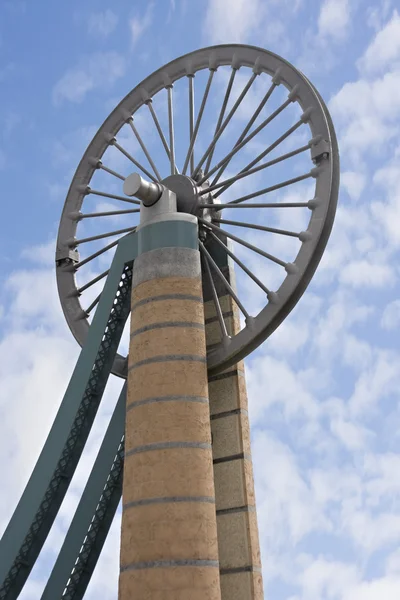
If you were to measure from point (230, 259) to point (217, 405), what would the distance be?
4904 mm

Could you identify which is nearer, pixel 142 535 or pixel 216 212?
pixel 142 535

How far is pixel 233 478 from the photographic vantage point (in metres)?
22.6

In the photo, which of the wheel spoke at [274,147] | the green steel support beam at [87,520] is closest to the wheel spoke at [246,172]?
the wheel spoke at [274,147]

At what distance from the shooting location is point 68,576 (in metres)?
22.7

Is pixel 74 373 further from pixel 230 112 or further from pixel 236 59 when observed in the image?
pixel 236 59

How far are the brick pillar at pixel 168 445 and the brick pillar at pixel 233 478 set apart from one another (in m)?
2.07

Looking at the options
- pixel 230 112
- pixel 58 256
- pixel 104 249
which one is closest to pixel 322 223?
pixel 230 112

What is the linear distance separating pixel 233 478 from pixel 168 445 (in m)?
3.03

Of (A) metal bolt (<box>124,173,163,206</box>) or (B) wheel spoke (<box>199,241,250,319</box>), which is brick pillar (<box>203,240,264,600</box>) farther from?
(A) metal bolt (<box>124,173,163,206</box>)

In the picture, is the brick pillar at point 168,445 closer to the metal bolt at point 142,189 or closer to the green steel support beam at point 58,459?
the green steel support beam at point 58,459

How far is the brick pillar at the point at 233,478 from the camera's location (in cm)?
2156

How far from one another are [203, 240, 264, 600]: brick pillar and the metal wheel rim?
104 cm

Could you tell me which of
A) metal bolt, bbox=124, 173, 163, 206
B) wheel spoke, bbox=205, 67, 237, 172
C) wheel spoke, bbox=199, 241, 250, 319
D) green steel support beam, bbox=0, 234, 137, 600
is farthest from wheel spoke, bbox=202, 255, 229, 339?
wheel spoke, bbox=205, 67, 237, 172

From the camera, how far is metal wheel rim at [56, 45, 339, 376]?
2289cm
